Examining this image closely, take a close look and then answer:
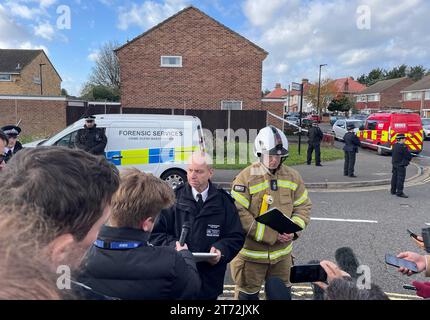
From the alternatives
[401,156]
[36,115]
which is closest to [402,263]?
[401,156]

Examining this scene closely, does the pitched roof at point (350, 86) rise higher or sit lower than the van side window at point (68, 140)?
higher

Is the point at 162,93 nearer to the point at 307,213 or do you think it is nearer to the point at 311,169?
the point at 311,169

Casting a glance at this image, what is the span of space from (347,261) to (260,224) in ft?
4.14

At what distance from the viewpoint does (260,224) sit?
8.89 ft

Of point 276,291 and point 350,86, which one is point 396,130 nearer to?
point 276,291

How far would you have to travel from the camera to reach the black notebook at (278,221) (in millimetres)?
2390

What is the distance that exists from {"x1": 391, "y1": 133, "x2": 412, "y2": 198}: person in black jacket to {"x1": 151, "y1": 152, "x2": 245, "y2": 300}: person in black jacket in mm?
7601

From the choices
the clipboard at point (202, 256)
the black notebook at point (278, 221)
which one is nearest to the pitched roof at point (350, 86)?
the black notebook at point (278, 221)

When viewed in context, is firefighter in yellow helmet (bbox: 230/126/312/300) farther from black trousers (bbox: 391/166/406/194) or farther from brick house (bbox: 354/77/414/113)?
brick house (bbox: 354/77/414/113)

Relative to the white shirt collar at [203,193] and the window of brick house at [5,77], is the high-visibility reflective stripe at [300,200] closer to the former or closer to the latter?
the white shirt collar at [203,193]

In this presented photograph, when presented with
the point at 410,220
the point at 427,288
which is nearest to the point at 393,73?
the point at 410,220

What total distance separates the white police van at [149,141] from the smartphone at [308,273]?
22.0ft

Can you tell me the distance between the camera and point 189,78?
2003 cm
